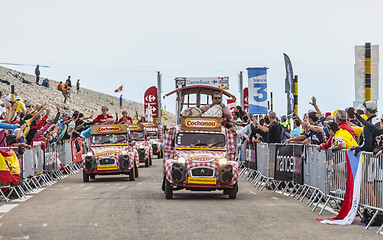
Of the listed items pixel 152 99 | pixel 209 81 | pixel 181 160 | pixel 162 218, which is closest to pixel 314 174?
pixel 181 160

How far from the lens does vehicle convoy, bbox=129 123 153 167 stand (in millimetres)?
35031

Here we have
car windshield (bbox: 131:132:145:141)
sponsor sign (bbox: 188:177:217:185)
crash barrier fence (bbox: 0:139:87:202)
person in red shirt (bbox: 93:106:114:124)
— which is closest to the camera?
sponsor sign (bbox: 188:177:217:185)

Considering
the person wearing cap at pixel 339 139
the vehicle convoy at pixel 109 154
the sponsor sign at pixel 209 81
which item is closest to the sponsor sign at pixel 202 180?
the person wearing cap at pixel 339 139

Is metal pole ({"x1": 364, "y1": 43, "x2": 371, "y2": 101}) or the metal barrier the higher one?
metal pole ({"x1": 364, "y1": 43, "x2": 371, "y2": 101})

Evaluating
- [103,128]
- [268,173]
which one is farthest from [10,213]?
[103,128]

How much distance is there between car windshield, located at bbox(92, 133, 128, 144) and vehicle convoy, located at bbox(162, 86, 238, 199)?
24.7ft

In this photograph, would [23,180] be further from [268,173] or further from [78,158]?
[78,158]

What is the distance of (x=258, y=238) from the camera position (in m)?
10.5

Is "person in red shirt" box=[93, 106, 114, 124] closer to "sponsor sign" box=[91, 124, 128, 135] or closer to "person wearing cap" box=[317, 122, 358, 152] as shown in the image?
"sponsor sign" box=[91, 124, 128, 135]

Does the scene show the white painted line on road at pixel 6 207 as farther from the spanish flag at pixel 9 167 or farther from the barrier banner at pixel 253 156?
the barrier banner at pixel 253 156

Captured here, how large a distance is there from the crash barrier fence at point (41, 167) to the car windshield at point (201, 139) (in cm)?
430

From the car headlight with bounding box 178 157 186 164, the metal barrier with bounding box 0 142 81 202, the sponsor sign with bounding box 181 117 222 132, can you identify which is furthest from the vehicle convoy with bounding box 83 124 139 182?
the car headlight with bounding box 178 157 186 164

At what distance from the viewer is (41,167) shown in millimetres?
22688

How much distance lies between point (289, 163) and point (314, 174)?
240cm
